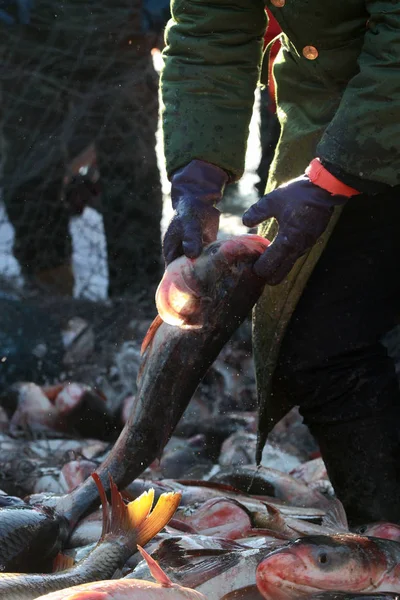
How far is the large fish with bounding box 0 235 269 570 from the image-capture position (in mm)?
3477

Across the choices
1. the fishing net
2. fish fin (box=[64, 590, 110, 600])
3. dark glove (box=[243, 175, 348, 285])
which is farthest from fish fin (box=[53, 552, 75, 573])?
the fishing net

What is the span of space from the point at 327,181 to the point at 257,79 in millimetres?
732

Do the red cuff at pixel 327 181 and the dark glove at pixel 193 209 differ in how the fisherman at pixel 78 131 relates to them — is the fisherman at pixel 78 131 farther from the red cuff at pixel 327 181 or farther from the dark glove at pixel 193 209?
the red cuff at pixel 327 181

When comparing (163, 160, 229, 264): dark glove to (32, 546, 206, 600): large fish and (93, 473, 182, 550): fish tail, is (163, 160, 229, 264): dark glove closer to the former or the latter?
(93, 473, 182, 550): fish tail

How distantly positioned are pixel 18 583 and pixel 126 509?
0.53m

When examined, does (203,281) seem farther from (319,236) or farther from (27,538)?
(27,538)

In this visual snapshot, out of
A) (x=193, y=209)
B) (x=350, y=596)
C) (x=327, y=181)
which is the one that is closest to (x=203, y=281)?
(x=193, y=209)

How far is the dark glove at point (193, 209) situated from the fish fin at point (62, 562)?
3.56 ft

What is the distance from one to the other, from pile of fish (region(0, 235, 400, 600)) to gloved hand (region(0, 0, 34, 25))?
3.10m

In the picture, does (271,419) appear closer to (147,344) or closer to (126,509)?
(147,344)

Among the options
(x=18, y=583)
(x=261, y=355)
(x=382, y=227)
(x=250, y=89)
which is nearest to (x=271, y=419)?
(x=261, y=355)

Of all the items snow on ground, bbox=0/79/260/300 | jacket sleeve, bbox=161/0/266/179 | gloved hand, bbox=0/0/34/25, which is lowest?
snow on ground, bbox=0/79/260/300

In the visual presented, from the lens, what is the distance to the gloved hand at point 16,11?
7.03m

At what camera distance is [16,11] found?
7.07 m
